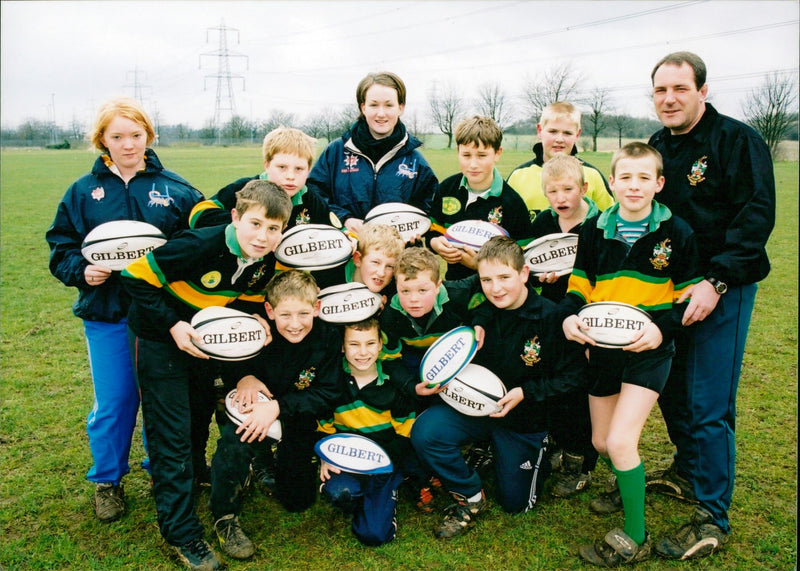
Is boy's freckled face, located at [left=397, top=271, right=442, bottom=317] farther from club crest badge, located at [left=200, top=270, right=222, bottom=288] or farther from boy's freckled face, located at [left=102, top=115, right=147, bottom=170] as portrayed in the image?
boy's freckled face, located at [left=102, top=115, right=147, bottom=170]

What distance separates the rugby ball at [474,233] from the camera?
408cm

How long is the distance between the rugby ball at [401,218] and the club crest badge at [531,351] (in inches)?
45.2

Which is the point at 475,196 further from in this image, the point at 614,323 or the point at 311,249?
the point at 614,323

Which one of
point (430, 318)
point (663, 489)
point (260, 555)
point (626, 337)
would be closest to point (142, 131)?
point (430, 318)

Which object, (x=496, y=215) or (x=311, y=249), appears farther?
(x=496, y=215)

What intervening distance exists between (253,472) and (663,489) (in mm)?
2861

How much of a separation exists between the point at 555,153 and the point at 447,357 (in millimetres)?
2056

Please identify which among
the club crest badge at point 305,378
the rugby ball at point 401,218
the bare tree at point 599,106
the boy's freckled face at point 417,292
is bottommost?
the club crest badge at point 305,378

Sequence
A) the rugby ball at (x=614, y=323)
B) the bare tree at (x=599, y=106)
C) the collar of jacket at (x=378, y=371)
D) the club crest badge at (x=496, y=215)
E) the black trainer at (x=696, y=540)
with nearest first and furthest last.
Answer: the rugby ball at (x=614, y=323) < the black trainer at (x=696, y=540) < the collar of jacket at (x=378, y=371) < the club crest badge at (x=496, y=215) < the bare tree at (x=599, y=106)

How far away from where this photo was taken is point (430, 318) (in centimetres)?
396

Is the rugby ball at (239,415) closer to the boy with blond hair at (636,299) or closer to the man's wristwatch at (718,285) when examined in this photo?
the boy with blond hair at (636,299)

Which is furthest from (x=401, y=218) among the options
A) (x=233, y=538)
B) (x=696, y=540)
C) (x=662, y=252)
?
(x=696, y=540)

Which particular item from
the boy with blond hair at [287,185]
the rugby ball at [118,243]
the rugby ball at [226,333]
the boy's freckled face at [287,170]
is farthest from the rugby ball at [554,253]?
the rugby ball at [118,243]

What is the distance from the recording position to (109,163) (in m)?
3.79
